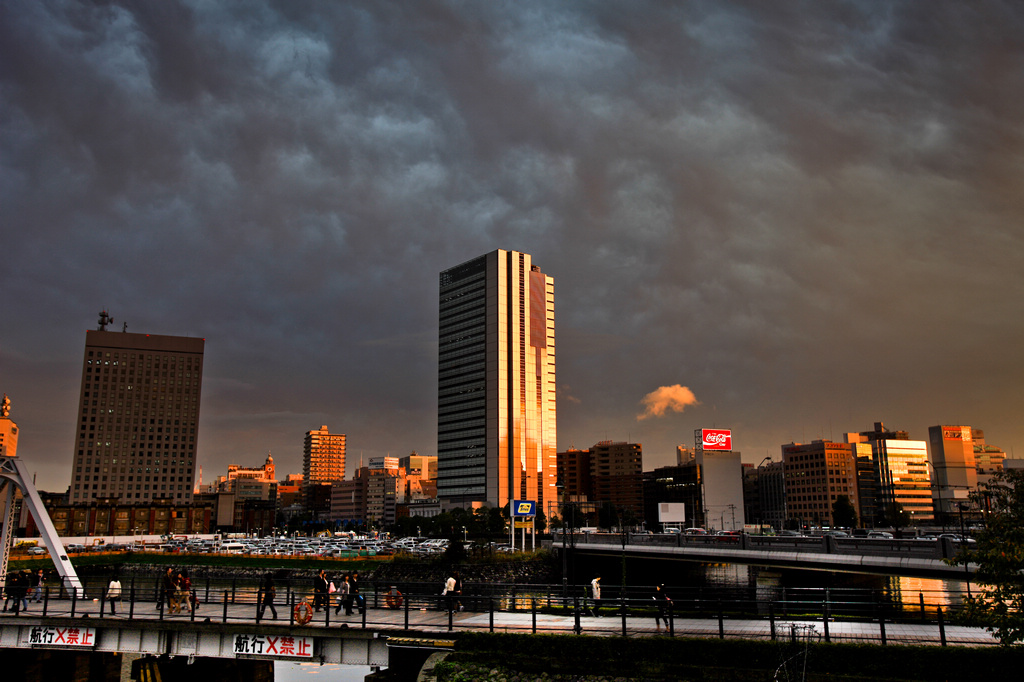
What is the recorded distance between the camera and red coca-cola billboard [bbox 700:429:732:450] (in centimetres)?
15350

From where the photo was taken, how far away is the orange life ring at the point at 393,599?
3145cm

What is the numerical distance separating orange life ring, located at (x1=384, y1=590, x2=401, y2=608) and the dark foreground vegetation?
20.9ft

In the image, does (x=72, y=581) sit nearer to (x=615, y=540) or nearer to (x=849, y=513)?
(x=615, y=540)

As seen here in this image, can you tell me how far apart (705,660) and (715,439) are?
136620 mm

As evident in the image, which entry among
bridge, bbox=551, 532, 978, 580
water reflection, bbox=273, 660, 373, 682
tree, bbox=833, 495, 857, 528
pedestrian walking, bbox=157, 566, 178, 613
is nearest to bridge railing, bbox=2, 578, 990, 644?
pedestrian walking, bbox=157, 566, 178, 613

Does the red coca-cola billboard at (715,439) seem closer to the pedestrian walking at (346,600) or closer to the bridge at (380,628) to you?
the bridge at (380,628)

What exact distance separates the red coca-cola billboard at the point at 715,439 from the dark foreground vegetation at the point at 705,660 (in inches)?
5267

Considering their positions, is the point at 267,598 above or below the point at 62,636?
above

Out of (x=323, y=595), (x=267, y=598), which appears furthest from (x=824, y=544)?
(x=267, y=598)

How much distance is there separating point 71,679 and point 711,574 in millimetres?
105218

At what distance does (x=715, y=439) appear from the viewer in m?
155

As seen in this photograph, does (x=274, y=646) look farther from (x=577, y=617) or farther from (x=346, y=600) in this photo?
(x=577, y=617)

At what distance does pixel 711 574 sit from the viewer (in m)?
123

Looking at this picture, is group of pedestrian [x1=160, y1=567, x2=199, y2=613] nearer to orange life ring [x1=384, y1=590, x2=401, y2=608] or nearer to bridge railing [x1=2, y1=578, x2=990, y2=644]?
bridge railing [x1=2, y1=578, x2=990, y2=644]
